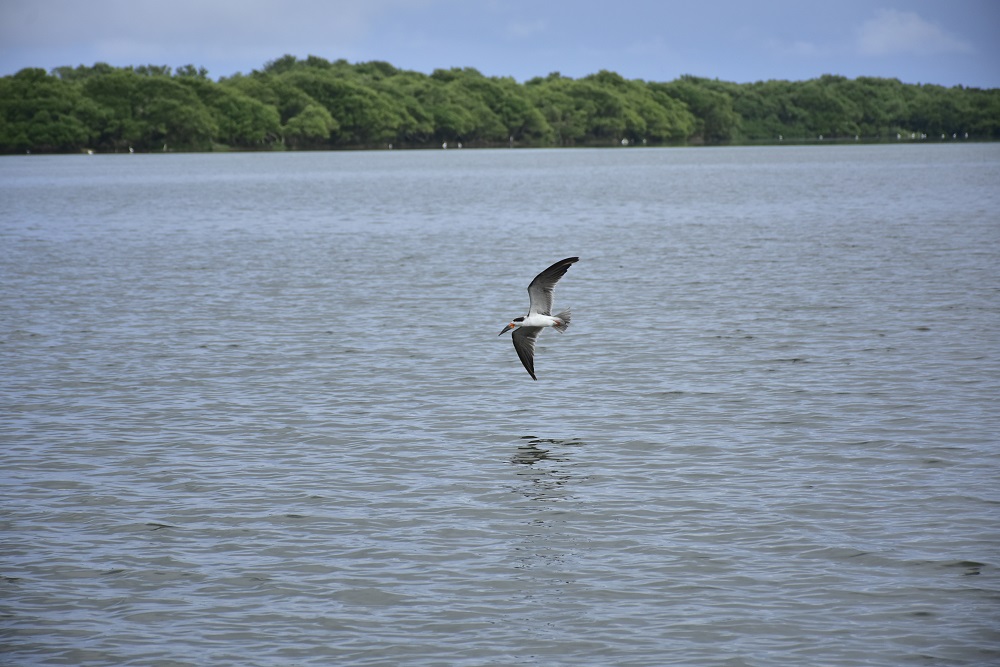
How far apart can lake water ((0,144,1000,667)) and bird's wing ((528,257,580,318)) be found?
6.22 feet

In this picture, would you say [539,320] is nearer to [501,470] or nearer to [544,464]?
[544,464]

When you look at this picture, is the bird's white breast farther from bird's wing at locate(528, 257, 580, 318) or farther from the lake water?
the lake water

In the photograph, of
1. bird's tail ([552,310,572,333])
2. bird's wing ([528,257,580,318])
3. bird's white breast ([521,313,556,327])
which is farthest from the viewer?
bird's white breast ([521,313,556,327])

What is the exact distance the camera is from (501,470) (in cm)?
1783

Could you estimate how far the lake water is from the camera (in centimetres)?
1248

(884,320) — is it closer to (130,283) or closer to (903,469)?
(903,469)

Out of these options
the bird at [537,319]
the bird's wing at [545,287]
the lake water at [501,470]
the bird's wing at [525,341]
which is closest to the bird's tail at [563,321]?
the bird at [537,319]

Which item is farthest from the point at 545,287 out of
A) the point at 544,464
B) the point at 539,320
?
the point at 544,464

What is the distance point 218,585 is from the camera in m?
13.6

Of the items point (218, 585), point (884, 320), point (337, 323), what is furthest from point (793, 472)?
point (337, 323)

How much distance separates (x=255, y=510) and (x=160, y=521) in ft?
3.72

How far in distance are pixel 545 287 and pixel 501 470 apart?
10.3ft

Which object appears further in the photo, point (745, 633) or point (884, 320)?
point (884, 320)

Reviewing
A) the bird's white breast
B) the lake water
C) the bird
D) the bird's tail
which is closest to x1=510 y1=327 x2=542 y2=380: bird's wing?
the bird
